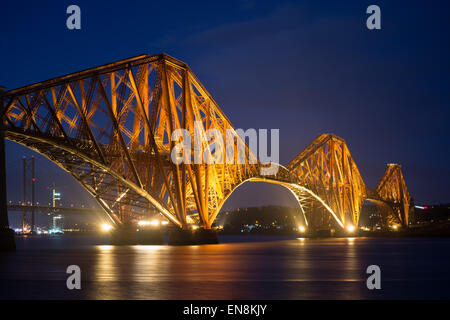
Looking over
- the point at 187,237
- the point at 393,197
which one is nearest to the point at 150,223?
the point at 187,237

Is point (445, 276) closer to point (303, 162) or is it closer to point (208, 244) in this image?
point (208, 244)

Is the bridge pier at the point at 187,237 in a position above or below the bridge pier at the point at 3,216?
below

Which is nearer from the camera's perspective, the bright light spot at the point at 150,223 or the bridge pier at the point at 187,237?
the bridge pier at the point at 187,237

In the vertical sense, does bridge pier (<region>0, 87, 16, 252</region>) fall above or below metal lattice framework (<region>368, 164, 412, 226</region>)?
above

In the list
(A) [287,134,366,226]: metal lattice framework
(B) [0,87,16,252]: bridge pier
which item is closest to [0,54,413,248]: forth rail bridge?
(B) [0,87,16,252]: bridge pier

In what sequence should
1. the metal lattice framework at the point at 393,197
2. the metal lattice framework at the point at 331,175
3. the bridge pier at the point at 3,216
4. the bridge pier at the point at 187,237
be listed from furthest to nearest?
the metal lattice framework at the point at 393,197
the metal lattice framework at the point at 331,175
the bridge pier at the point at 187,237
the bridge pier at the point at 3,216

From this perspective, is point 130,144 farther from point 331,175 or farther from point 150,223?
point 331,175

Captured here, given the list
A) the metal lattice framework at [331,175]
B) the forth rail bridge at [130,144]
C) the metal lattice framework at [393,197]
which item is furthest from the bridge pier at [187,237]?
the metal lattice framework at [393,197]

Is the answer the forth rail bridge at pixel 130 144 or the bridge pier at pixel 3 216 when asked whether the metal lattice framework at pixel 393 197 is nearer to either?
the forth rail bridge at pixel 130 144

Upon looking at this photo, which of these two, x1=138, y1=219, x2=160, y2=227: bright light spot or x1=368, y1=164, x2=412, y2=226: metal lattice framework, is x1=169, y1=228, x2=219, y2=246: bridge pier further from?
x1=368, y1=164, x2=412, y2=226: metal lattice framework

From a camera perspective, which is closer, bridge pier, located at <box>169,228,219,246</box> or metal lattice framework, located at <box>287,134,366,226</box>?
bridge pier, located at <box>169,228,219,246</box>
